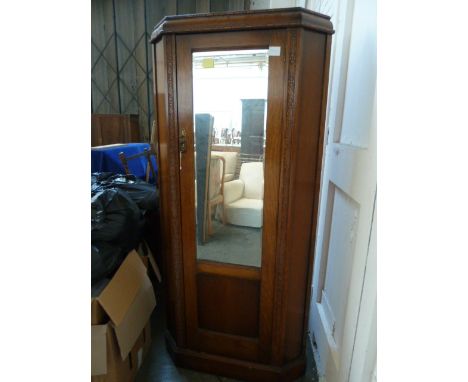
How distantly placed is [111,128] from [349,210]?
3.63 metres

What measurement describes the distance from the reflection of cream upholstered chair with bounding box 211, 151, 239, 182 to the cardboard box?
518 mm

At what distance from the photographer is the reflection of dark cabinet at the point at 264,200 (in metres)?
0.87

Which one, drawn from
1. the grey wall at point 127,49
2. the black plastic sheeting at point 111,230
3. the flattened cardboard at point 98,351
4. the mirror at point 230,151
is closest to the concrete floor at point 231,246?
the mirror at point 230,151

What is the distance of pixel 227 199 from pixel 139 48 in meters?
3.83

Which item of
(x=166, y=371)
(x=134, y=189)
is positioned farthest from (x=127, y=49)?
(x=166, y=371)

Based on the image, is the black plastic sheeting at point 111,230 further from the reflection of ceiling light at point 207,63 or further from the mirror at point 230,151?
the reflection of ceiling light at point 207,63

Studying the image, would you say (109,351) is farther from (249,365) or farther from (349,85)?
(349,85)

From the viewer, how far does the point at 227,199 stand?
1086 millimetres

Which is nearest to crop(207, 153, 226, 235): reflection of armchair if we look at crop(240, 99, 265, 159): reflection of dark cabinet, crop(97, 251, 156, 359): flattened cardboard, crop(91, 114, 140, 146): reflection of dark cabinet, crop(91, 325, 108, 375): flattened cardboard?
crop(240, 99, 265, 159): reflection of dark cabinet

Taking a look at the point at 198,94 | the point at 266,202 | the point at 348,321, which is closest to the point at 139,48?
the point at 198,94

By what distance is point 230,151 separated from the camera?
1.03 metres

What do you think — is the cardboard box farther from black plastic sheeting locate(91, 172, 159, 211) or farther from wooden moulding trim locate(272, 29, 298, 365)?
wooden moulding trim locate(272, 29, 298, 365)

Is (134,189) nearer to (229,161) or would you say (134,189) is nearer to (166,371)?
(229,161)
